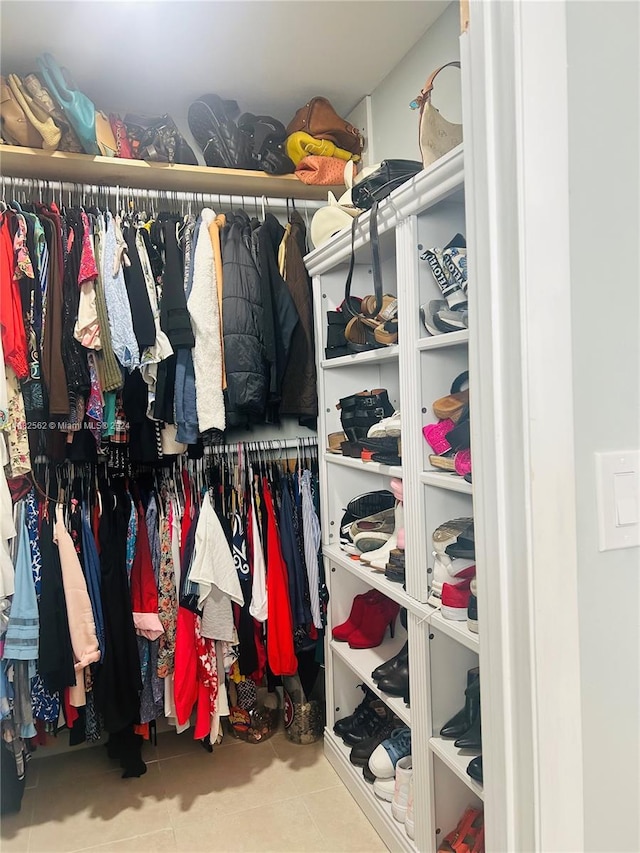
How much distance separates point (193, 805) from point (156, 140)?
7.05ft

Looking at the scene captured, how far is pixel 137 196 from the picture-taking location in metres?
2.12

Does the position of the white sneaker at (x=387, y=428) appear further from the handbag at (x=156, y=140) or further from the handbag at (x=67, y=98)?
the handbag at (x=67, y=98)

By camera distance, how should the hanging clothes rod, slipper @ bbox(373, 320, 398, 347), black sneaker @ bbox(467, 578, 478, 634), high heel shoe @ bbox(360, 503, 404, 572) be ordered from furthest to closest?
the hanging clothes rod < high heel shoe @ bbox(360, 503, 404, 572) < slipper @ bbox(373, 320, 398, 347) < black sneaker @ bbox(467, 578, 478, 634)

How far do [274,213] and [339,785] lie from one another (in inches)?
82.1

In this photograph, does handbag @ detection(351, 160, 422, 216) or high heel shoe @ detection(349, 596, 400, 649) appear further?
high heel shoe @ detection(349, 596, 400, 649)

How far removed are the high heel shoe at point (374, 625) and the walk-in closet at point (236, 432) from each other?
1 centimetres

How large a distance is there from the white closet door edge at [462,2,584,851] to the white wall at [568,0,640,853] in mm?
22

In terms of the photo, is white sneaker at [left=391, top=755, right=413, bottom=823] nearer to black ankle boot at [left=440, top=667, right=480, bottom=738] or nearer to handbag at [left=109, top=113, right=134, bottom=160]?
black ankle boot at [left=440, top=667, right=480, bottom=738]

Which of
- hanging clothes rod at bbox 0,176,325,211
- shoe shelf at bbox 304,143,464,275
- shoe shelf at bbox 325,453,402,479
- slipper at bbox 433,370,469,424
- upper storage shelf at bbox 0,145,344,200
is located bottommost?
shoe shelf at bbox 325,453,402,479

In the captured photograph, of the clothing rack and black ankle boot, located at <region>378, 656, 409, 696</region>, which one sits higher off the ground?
the clothing rack

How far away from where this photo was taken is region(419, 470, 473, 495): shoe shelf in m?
1.38

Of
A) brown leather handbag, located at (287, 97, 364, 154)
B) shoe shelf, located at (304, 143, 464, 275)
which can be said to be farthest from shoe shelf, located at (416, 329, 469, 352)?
brown leather handbag, located at (287, 97, 364, 154)

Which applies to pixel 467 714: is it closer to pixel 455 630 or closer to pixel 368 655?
pixel 455 630

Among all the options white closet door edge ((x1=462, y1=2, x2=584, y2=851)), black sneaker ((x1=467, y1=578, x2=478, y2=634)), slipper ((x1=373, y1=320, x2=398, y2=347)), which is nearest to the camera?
white closet door edge ((x1=462, y1=2, x2=584, y2=851))
